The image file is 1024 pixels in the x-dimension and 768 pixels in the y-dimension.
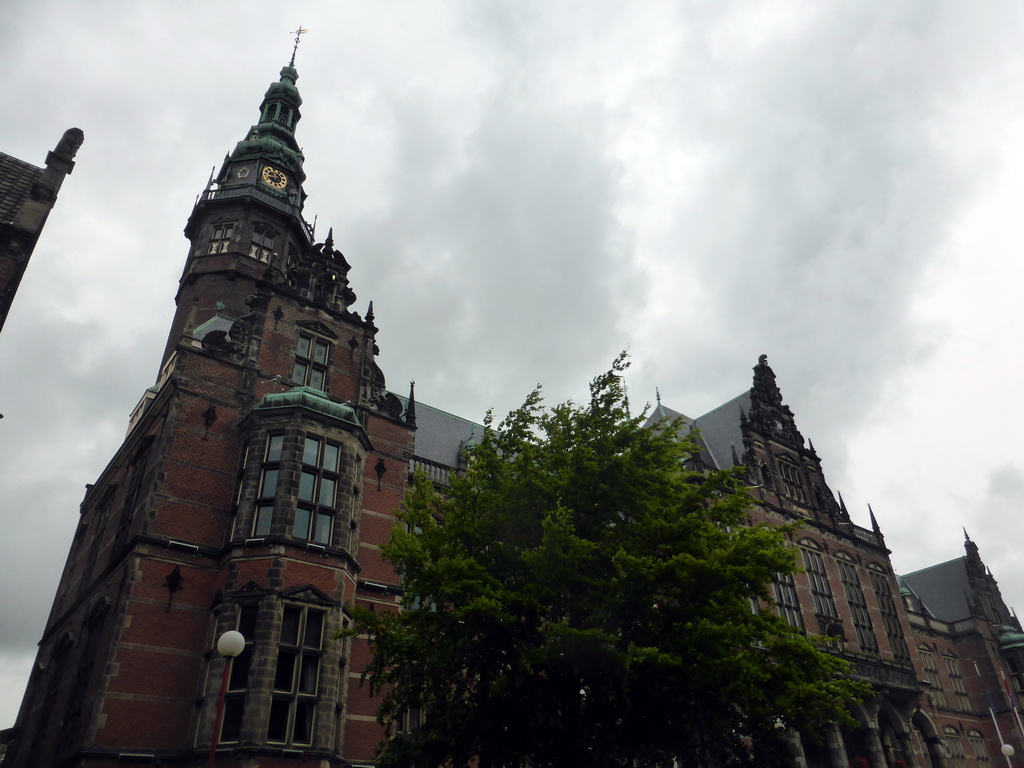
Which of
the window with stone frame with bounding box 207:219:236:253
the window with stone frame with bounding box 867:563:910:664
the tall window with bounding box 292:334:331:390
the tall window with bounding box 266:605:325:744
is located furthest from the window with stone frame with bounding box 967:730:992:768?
the window with stone frame with bounding box 207:219:236:253

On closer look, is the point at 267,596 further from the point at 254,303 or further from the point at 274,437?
the point at 254,303

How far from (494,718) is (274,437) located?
10618 mm

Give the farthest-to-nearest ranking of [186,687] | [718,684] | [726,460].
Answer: [726,460], [186,687], [718,684]

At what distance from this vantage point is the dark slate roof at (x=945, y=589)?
51872mm

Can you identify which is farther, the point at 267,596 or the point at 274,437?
the point at 274,437

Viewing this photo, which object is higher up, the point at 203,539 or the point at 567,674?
the point at 203,539

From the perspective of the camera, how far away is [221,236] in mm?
34531

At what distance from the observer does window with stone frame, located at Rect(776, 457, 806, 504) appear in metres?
40.0

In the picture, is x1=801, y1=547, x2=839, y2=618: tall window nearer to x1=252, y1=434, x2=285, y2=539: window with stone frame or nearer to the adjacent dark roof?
the adjacent dark roof

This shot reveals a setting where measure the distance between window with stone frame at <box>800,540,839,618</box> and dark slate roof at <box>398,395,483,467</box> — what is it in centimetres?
1790

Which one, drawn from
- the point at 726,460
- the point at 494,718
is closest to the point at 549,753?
the point at 494,718

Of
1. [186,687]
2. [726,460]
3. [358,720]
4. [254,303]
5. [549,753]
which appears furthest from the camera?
[726,460]

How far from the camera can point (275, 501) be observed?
66.6ft

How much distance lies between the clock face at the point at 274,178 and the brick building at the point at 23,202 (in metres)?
14.4
